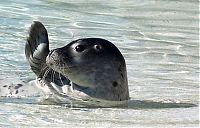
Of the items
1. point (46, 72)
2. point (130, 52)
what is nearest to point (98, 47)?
point (46, 72)

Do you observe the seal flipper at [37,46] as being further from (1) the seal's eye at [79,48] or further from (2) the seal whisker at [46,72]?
(1) the seal's eye at [79,48]

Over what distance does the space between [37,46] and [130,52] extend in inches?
86.1

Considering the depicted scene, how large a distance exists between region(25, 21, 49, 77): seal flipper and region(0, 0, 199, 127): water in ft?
0.93

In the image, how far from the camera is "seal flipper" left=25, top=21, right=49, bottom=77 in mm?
6086

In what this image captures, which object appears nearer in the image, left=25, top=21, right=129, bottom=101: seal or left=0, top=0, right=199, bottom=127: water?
left=0, top=0, right=199, bottom=127: water

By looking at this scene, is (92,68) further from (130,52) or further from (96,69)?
(130,52)

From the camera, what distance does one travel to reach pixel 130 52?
26.8 ft

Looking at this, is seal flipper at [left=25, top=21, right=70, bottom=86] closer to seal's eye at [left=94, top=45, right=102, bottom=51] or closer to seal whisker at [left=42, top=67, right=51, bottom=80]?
seal whisker at [left=42, top=67, right=51, bottom=80]

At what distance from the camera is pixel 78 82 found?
5953 millimetres

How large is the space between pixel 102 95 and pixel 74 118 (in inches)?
22.8

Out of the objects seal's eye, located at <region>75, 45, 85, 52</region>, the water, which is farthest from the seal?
the water

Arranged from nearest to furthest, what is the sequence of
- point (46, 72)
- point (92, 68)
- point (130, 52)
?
point (92, 68), point (46, 72), point (130, 52)

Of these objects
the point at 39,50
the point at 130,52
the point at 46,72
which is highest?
the point at 39,50

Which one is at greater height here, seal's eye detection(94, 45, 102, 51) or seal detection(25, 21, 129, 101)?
seal's eye detection(94, 45, 102, 51)
